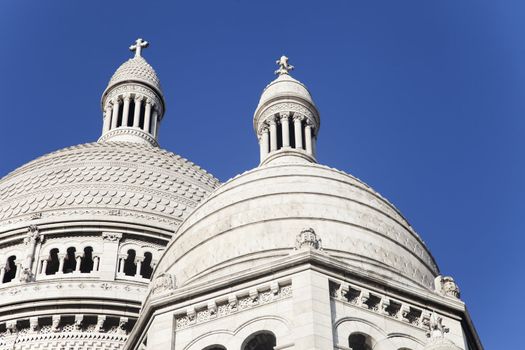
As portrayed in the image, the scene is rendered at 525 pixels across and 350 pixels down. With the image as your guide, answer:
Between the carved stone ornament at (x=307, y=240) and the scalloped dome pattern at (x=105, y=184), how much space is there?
19540mm

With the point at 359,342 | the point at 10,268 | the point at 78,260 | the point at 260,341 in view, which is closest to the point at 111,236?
the point at 78,260

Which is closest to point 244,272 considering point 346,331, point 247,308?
point 247,308

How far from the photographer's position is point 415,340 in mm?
30359

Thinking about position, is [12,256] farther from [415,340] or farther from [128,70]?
[415,340]

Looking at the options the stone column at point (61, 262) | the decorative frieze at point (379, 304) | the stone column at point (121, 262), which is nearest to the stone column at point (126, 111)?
the stone column at point (61, 262)

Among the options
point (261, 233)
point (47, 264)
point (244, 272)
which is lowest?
point (244, 272)

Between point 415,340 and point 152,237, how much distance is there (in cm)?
2047

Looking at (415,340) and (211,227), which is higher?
(211,227)

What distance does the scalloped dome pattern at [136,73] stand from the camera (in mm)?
62469

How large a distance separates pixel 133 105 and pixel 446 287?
32650mm

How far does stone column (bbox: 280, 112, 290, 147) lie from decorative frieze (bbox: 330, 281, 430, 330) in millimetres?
11696

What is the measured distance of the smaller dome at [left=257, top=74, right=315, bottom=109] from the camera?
141ft

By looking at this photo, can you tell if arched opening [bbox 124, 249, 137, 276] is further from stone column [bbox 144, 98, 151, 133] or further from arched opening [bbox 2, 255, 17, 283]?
stone column [bbox 144, 98, 151, 133]

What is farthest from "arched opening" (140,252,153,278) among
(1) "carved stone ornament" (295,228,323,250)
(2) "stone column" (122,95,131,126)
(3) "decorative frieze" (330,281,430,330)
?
(3) "decorative frieze" (330,281,430,330)
